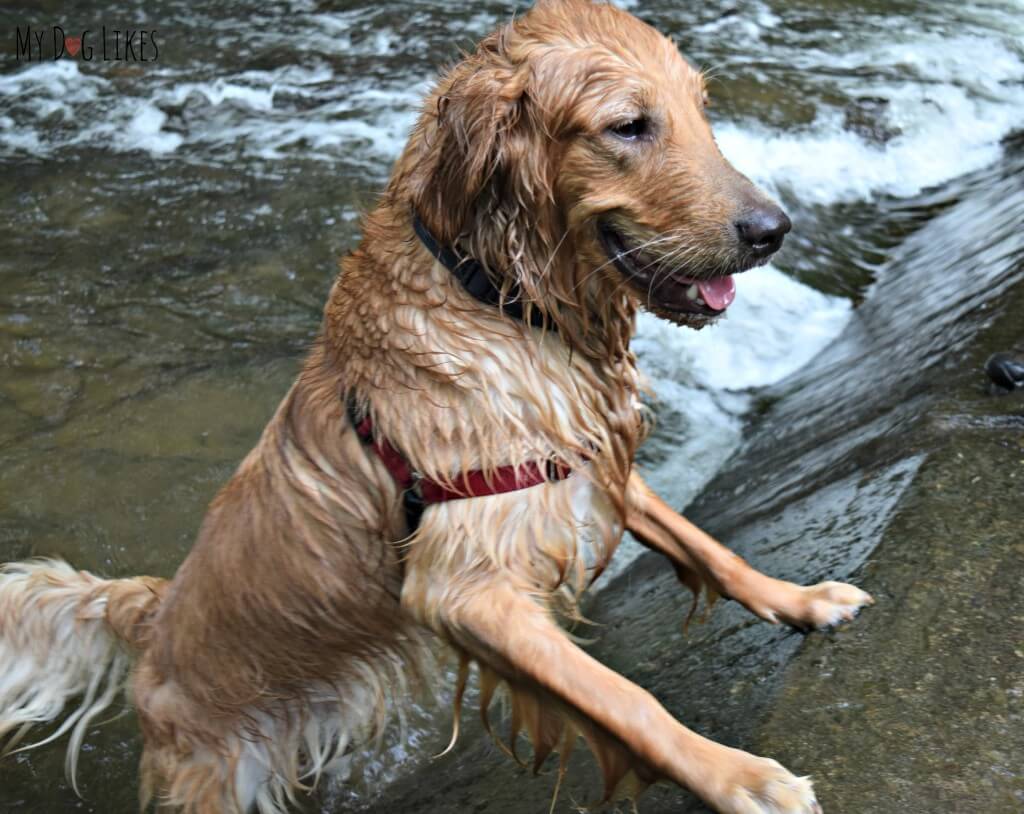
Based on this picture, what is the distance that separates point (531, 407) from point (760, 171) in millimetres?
5524

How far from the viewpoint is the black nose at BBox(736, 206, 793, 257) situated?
3.06 m

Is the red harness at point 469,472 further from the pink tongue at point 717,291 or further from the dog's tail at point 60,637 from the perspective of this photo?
the dog's tail at point 60,637

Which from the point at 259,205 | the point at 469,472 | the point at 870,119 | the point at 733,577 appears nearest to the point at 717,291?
the point at 469,472

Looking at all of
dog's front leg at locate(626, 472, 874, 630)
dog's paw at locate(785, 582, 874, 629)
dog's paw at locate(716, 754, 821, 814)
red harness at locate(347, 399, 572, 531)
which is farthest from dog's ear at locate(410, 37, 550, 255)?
dog's paw at locate(716, 754, 821, 814)

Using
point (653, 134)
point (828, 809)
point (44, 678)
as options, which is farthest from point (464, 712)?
point (653, 134)

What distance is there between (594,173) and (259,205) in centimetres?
505

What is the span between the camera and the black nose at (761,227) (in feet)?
10.0

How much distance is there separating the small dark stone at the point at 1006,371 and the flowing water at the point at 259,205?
1.76 metres

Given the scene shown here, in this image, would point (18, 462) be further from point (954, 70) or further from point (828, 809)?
point (954, 70)

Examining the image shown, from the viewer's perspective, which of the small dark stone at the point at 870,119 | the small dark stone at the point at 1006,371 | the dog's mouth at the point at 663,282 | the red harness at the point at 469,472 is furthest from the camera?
the small dark stone at the point at 870,119

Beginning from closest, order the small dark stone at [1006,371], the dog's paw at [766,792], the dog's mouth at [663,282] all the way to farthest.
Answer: the dog's paw at [766,792]
the dog's mouth at [663,282]
the small dark stone at [1006,371]

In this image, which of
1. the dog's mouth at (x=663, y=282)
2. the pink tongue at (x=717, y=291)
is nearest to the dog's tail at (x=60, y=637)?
the dog's mouth at (x=663, y=282)

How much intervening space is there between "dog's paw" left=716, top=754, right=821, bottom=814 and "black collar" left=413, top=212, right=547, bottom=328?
1367mm

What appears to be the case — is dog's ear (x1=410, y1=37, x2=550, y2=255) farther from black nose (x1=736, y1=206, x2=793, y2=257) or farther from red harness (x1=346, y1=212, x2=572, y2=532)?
black nose (x1=736, y1=206, x2=793, y2=257)
